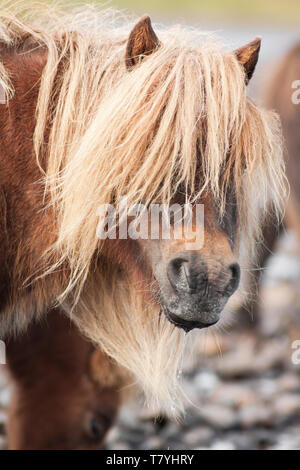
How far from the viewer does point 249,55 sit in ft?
8.77

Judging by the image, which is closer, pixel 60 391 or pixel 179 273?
pixel 179 273

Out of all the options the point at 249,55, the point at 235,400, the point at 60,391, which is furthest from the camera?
the point at 235,400

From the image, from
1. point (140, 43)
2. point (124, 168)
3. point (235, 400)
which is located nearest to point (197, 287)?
point (124, 168)

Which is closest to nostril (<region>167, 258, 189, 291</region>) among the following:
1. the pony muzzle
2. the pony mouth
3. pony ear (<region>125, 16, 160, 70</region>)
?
the pony muzzle

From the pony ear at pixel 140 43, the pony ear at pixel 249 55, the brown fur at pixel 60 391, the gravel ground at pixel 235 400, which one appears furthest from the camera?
the gravel ground at pixel 235 400

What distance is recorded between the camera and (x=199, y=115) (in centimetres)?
246

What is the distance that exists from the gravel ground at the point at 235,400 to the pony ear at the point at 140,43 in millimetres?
1202

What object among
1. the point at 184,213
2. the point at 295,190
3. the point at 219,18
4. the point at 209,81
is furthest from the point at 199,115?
the point at 219,18

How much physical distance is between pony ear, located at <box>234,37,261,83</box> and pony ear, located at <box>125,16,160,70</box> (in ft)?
1.05

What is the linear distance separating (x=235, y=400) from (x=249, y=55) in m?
2.71

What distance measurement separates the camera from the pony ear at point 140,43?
98.1 inches

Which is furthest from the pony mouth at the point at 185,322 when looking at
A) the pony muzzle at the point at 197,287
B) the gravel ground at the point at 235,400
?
the gravel ground at the point at 235,400

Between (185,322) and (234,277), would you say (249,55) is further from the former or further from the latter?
(185,322)

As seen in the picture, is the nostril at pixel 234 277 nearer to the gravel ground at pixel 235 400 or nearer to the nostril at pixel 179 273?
the nostril at pixel 179 273
